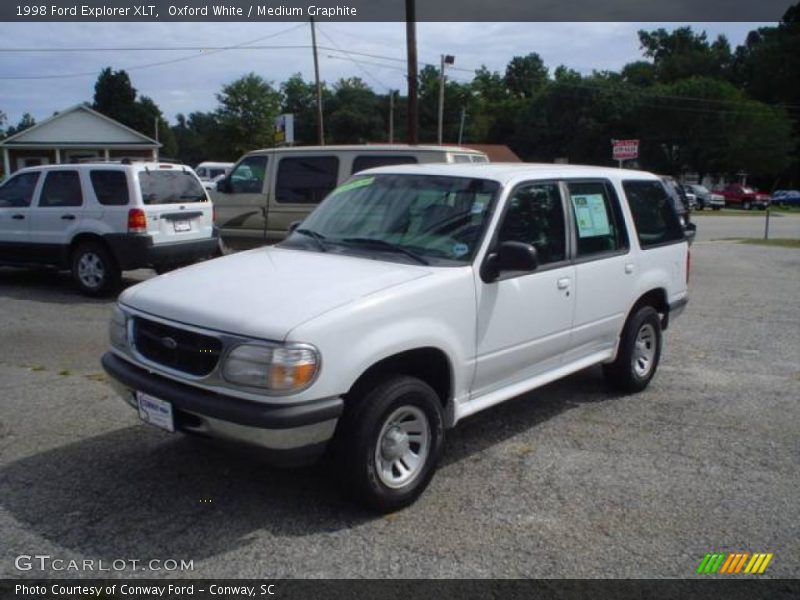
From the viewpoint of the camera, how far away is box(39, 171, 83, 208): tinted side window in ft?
32.8

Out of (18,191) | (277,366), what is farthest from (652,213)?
(18,191)

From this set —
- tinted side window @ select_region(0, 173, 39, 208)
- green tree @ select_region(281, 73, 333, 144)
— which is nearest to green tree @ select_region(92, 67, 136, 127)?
green tree @ select_region(281, 73, 333, 144)

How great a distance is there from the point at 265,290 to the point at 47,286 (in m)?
8.51

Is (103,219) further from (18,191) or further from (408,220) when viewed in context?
(408,220)

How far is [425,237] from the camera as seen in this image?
439 cm

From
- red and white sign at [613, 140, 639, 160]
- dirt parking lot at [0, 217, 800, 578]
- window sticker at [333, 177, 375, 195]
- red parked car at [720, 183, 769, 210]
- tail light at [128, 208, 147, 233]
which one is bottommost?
red parked car at [720, 183, 769, 210]

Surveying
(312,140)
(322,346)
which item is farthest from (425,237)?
(312,140)

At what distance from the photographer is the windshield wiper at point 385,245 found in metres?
4.20

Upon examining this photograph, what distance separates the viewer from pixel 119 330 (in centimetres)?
405

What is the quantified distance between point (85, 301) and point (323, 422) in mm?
7465

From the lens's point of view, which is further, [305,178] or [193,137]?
[193,137]

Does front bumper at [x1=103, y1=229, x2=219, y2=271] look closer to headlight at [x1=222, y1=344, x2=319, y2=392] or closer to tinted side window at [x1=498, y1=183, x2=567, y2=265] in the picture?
tinted side window at [x1=498, y1=183, x2=567, y2=265]

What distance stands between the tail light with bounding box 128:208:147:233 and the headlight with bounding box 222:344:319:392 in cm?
684

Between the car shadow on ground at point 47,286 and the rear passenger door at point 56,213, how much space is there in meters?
0.54
